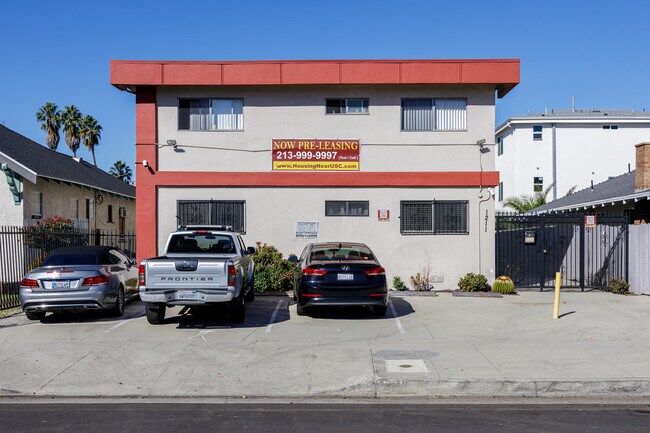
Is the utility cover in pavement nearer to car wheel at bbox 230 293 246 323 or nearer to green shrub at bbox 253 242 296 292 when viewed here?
car wheel at bbox 230 293 246 323

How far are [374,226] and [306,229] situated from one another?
6.45ft

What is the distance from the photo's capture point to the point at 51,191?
75.8 ft

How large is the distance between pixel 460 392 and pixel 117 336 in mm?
6570

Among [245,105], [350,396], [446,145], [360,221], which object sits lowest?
[350,396]

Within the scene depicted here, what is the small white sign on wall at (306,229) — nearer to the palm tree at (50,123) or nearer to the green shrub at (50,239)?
the green shrub at (50,239)

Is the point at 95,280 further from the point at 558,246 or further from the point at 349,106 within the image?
the point at 558,246

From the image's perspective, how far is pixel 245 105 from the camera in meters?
17.9

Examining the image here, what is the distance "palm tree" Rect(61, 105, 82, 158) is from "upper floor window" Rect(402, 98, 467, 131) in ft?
140

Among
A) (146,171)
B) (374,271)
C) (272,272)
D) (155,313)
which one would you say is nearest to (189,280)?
(155,313)

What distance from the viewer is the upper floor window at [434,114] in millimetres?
17828

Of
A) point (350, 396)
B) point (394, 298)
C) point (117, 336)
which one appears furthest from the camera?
point (394, 298)
